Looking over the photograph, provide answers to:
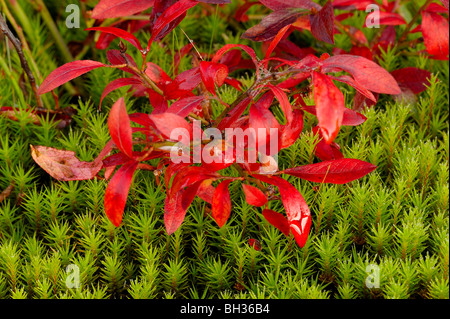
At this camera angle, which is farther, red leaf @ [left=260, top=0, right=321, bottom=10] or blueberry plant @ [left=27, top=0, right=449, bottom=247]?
red leaf @ [left=260, top=0, right=321, bottom=10]

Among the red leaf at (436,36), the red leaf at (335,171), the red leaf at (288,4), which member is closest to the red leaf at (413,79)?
the red leaf at (436,36)

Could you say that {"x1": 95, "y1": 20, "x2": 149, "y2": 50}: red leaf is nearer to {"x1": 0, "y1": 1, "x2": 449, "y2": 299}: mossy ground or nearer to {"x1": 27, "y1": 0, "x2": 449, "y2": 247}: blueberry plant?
{"x1": 0, "y1": 1, "x2": 449, "y2": 299}: mossy ground

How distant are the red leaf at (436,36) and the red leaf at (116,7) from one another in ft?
2.90

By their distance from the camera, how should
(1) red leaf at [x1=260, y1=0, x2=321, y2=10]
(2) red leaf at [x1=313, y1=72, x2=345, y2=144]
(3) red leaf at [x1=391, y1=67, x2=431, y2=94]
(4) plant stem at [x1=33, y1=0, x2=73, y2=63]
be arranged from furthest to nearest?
(4) plant stem at [x1=33, y1=0, x2=73, y2=63] → (3) red leaf at [x1=391, y1=67, x2=431, y2=94] → (1) red leaf at [x1=260, y1=0, x2=321, y2=10] → (2) red leaf at [x1=313, y1=72, x2=345, y2=144]

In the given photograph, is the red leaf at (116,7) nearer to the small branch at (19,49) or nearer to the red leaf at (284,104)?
the small branch at (19,49)

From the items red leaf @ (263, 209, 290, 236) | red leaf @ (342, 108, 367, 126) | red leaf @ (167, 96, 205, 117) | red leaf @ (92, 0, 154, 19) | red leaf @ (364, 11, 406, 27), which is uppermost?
red leaf @ (364, 11, 406, 27)

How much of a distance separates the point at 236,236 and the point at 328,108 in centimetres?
52

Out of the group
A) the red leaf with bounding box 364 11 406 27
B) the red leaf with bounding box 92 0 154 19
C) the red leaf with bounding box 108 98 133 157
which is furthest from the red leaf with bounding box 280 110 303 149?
the red leaf with bounding box 364 11 406 27

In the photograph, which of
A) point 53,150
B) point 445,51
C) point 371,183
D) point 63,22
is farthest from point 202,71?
point 63,22

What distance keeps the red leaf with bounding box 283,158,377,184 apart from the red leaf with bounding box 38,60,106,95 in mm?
526

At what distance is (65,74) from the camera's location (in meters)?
1.23

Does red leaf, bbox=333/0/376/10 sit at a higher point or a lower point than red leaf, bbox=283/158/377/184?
higher

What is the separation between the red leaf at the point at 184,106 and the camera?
3.92 ft

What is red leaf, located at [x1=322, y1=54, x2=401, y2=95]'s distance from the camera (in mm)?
1105
